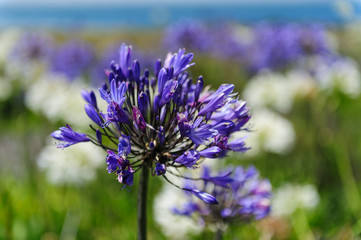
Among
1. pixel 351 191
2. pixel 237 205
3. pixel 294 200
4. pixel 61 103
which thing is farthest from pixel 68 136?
pixel 351 191

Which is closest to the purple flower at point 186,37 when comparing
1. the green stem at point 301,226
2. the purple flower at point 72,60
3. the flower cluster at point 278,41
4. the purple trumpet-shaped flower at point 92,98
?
the flower cluster at point 278,41

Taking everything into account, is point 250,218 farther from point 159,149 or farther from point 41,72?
point 41,72

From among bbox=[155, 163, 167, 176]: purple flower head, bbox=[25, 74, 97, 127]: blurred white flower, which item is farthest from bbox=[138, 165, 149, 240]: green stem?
bbox=[25, 74, 97, 127]: blurred white flower

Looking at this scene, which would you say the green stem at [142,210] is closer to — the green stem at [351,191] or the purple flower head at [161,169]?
the purple flower head at [161,169]

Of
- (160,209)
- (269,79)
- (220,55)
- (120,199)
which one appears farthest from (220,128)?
(220,55)

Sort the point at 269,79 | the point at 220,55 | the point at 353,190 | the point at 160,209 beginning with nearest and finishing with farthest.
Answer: the point at 160,209
the point at 353,190
the point at 269,79
the point at 220,55

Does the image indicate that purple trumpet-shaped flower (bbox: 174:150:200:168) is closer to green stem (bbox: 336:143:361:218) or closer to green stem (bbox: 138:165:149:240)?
green stem (bbox: 138:165:149:240)

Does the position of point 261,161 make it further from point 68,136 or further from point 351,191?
point 68,136
